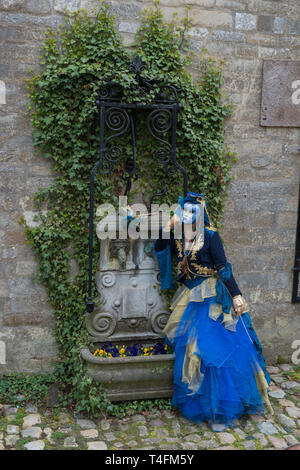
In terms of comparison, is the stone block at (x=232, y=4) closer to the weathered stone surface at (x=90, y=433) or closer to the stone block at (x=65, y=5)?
the stone block at (x=65, y=5)

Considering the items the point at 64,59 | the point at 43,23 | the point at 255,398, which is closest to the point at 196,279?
the point at 255,398

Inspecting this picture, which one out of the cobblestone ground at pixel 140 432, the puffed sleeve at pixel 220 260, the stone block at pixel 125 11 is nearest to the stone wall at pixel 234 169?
the stone block at pixel 125 11

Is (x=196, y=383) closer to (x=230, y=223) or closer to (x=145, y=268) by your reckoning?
(x=145, y=268)

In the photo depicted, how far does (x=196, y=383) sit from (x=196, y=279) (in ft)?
2.47

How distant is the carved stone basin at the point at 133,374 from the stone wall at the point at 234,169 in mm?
586

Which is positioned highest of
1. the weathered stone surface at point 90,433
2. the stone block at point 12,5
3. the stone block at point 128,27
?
the stone block at point 12,5

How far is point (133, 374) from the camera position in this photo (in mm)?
3422

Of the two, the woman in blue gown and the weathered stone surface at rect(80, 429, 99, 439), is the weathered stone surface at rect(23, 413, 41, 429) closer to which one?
the weathered stone surface at rect(80, 429, 99, 439)

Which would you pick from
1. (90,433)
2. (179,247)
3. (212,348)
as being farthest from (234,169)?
(90,433)

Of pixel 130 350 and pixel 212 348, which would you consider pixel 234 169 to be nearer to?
pixel 212 348

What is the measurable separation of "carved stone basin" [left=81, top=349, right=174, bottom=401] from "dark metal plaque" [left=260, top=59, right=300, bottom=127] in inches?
87.8

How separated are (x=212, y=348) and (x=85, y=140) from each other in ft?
6.07

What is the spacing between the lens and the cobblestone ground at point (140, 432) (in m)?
3.06
